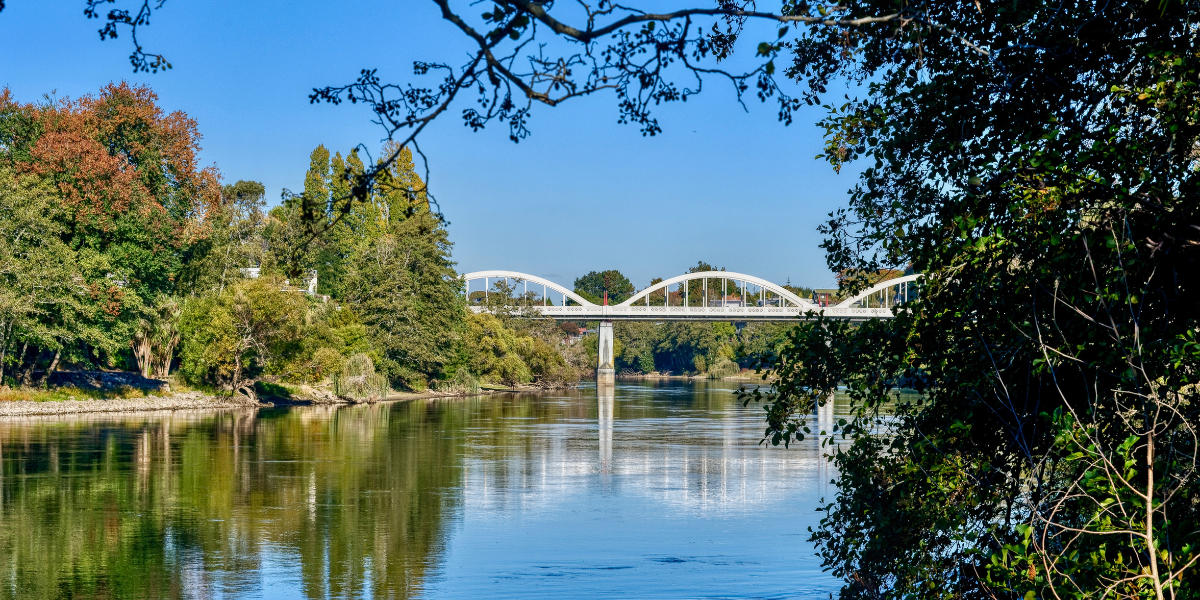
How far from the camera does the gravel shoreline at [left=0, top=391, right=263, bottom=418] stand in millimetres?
34906

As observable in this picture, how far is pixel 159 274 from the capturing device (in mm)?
43094

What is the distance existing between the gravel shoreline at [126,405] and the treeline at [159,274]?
124 centimetres

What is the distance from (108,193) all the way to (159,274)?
194 inches

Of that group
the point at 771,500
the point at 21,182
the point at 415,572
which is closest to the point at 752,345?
the point at 21,182

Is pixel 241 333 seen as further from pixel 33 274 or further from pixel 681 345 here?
pixel 681 345

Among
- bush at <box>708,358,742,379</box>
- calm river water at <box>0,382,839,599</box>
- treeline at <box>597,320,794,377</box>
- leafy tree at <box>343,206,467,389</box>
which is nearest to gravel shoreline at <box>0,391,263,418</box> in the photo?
calm river water at <box>0,382,839,599</box>

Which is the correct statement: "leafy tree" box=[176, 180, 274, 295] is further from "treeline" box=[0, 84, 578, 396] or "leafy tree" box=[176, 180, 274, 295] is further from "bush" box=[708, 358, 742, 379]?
"bush" box=[708, 358, 742, 379]

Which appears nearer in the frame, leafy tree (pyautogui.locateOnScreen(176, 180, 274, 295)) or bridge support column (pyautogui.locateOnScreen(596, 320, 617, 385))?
leafy tree (pyautogui.locateOnScreen(176, 180, 274, 295))

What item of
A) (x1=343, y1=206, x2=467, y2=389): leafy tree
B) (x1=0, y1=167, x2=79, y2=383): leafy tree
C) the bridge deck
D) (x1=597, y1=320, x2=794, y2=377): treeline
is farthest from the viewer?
(x1=597, y1=320, x2=794, y2=377): treeline

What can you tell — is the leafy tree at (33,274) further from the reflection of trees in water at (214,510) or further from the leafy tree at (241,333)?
the reflection of trees in water at (214,510)

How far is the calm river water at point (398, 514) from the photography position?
38.1ft

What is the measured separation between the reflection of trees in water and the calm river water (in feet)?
0.15

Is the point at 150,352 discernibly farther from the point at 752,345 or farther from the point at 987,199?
the point at 752,345

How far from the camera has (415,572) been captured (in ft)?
39.8
